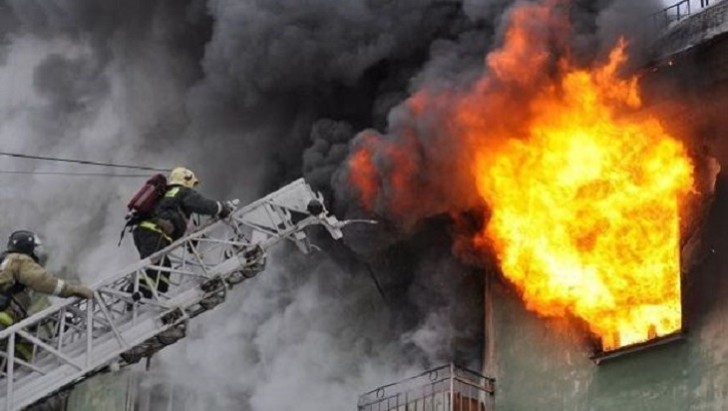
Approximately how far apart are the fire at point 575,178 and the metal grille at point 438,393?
112cm

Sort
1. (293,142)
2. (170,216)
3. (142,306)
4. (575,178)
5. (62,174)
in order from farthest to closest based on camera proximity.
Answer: (62,174) < (293,142) < (575,178) < (170,216) < (142,306)

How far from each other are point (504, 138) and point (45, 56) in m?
9.11

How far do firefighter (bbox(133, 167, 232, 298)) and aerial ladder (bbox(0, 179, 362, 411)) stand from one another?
0.50ft

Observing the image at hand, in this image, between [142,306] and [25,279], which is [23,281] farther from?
[142,306]

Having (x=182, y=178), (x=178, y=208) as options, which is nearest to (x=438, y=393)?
(x=178, y=208)

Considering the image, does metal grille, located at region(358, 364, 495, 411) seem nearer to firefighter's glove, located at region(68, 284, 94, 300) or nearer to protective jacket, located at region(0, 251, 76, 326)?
firefighter's glove, located at region(68, 284, 94, 300)

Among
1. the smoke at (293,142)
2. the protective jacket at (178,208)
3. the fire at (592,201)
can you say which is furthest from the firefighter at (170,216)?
the fire at (592,201)

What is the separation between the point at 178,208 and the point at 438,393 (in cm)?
368

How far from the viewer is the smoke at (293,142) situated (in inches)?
680

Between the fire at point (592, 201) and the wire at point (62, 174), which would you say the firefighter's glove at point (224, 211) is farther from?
the wire at point (62, 174)

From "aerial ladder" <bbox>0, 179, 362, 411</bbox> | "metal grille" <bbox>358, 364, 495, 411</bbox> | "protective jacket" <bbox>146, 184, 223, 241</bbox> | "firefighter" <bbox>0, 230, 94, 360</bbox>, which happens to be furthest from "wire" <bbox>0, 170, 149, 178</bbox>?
"firefighter" <bbox>0, 230, 94, 360</bbox>

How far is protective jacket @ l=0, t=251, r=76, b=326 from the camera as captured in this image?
1468cm

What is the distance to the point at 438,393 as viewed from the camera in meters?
17.1

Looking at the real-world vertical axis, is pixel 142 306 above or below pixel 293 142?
below
